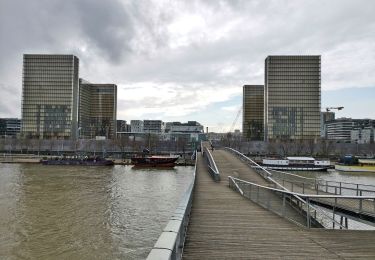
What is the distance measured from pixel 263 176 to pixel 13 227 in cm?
1822

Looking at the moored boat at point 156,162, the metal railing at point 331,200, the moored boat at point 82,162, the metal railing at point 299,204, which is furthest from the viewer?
the moored boat at point 82,162

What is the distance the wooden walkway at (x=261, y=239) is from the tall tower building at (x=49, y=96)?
17637 centimetres

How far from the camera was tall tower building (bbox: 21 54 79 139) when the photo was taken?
593 feet

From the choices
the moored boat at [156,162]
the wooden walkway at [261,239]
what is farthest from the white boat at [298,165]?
the wooden walkway at [261,239]

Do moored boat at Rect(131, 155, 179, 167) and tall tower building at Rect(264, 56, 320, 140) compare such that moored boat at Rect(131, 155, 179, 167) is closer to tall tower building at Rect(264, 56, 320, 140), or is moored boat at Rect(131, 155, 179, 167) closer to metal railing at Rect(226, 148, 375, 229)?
metal railing at Rect(226, 148, 375, 229)

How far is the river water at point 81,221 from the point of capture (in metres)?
19.0

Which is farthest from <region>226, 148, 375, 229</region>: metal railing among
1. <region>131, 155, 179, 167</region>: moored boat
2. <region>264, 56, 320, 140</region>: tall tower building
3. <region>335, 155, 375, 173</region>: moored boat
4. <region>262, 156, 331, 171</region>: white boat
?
<region>264, 56, 320, 140</region>: tall tower building

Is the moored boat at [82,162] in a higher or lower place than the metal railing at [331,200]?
lower

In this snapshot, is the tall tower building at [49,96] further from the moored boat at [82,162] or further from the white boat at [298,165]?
the white boat at [298,165]

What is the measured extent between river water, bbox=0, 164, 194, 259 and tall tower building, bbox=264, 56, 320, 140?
449 feet

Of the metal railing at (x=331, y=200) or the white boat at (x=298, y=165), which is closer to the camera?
the metal railing at (x=331, y=200)

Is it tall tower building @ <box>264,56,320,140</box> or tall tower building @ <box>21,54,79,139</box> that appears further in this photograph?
tall tower building @ <box>21,54,79,139</box>

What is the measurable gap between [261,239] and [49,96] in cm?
18702

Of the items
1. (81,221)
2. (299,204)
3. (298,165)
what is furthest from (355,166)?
(299,204)
